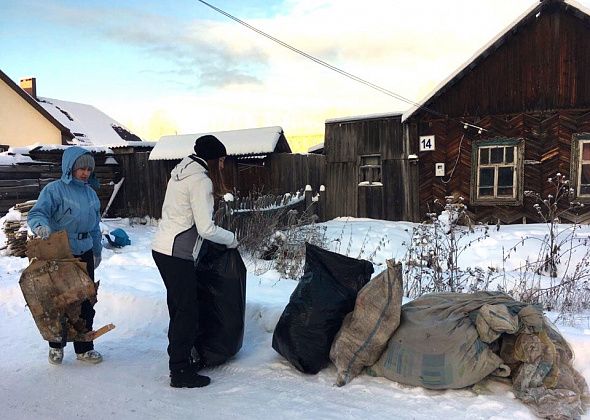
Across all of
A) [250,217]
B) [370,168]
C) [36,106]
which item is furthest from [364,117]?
[36,106]

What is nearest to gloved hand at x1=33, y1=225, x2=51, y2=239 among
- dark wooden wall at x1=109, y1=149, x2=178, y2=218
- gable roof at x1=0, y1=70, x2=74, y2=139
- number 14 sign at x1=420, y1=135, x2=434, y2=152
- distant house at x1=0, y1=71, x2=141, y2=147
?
number 14 sign at x1=420, y1=135, x2=434, y2=152

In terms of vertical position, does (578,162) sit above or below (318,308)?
above

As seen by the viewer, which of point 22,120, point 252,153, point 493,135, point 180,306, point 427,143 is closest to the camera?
point 180,306

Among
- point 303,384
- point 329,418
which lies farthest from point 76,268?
point 329,418

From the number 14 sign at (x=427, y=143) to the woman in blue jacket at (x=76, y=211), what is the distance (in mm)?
10036

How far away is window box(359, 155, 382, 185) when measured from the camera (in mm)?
12945

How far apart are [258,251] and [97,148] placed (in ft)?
31.6

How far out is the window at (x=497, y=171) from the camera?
11.3 meters

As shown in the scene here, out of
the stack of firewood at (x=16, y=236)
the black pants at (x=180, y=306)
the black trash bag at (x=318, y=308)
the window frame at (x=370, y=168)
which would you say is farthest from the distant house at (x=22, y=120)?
the black trash bag at (x=318, y=308)

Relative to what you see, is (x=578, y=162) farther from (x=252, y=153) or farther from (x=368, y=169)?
(x=252, y=153)

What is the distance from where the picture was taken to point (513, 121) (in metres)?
11.3

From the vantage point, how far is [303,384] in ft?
10.1

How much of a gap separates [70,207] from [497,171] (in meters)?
10.6

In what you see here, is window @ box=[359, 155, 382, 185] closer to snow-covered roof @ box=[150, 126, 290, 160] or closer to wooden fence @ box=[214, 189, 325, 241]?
snow-covered roof @ box=[150, 126, 290, 160]
